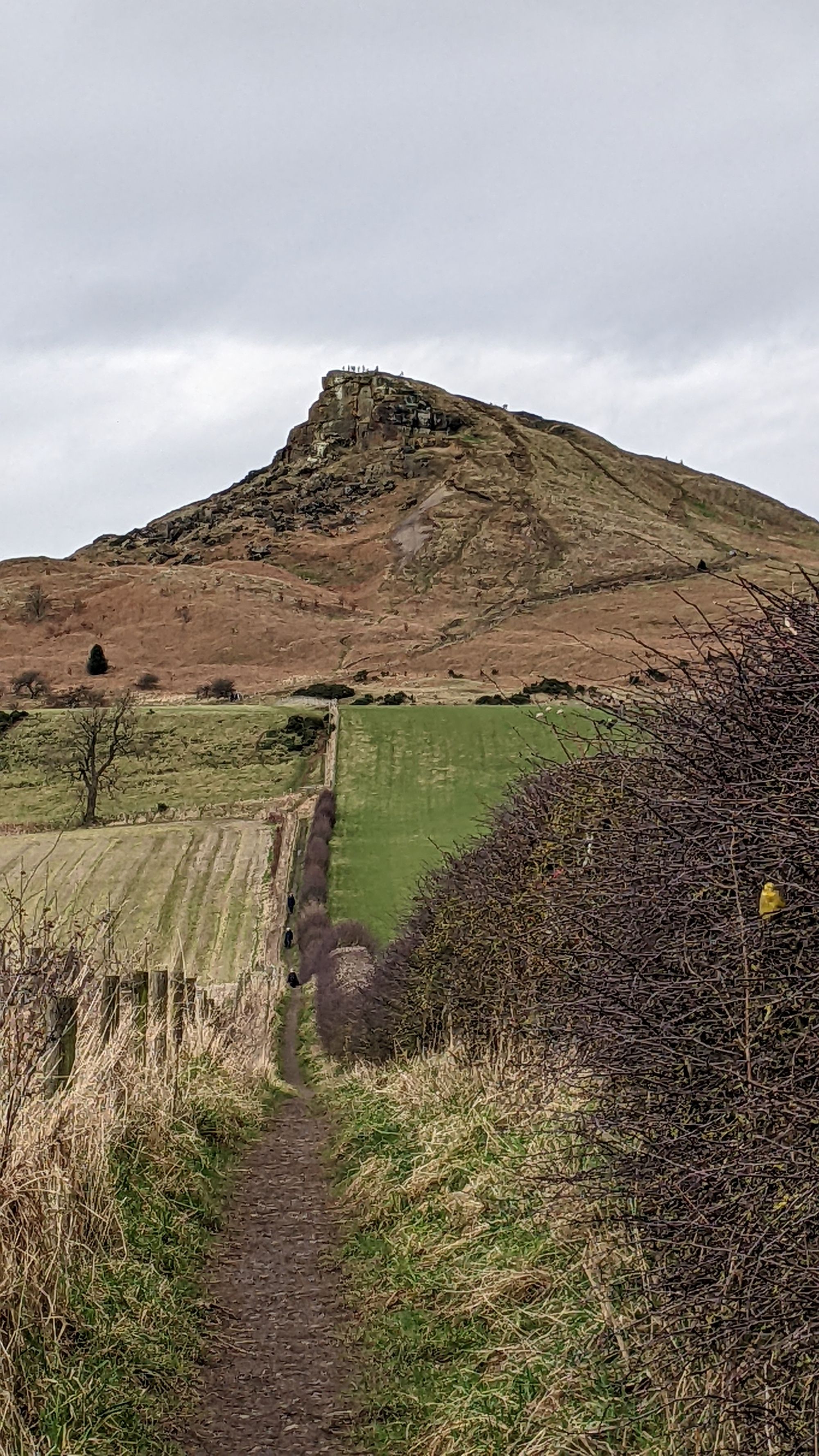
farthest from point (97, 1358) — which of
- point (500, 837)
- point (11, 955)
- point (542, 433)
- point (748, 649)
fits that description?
point (542, 433)

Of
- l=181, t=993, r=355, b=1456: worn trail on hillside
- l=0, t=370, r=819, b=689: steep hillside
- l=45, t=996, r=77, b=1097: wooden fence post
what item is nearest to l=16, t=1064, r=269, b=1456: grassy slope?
l=181, t=993, r=355, b=1456: worn trail on hillside

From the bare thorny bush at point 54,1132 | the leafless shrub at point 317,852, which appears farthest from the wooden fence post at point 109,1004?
the leafless shrub at point 317,852

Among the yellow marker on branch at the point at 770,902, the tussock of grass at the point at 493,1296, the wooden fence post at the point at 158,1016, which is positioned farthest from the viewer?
the wooden fence post at the point at 158,1016

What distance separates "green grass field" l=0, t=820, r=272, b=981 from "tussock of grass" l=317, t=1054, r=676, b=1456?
30561 mm

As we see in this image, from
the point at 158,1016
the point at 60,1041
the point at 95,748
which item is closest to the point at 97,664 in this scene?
the point at 95,748

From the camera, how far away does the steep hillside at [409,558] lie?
11462 cm

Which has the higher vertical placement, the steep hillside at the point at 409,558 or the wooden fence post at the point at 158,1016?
the steep hillside at the point at 409,558

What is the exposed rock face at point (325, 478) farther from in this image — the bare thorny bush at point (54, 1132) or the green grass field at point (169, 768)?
the bare thorny bush at point (54, 1132)

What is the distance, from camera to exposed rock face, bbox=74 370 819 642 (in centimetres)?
14200

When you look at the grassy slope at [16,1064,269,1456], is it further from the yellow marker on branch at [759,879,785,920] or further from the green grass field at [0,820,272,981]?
the green grass field at [0,820,272,981]

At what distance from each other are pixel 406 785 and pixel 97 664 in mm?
57154

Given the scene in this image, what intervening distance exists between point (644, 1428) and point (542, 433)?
194 m

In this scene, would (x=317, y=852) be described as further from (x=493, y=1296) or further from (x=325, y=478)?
(x=325, y=478)

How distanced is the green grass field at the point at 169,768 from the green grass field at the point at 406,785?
174 inches
